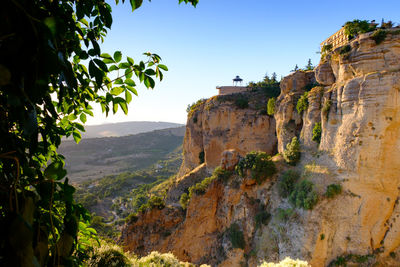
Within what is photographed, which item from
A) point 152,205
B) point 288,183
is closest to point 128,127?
point 152,205

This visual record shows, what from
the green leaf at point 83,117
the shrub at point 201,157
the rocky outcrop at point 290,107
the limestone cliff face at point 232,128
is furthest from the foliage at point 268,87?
the green leaf at point 83,117

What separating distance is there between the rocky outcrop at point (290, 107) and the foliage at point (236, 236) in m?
7.43

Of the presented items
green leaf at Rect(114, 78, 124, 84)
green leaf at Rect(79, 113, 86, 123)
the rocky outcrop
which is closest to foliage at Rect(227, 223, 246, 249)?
the rocky outcrop

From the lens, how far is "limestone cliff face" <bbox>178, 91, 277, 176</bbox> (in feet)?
82.9

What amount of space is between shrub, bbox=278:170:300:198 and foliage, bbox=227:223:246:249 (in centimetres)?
420

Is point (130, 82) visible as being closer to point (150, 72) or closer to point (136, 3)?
point (150, 72)

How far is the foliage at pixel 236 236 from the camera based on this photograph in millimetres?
15453

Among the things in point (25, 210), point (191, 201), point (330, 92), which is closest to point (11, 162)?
point (25, 210)

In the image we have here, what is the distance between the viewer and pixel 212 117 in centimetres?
2892

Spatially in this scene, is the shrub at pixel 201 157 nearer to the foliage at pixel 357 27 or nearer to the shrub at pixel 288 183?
the shrub at pixel 288 183

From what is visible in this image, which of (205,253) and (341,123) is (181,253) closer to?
(205,253)

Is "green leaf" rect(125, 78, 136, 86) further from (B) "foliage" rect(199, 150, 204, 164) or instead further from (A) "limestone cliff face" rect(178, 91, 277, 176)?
(B) "foliage" rect(199, 150, 204, 164)

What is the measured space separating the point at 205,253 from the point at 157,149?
198ft

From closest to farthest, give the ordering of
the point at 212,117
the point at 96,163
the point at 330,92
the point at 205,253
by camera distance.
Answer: the point at 330,92 → the point at 205,253 → the point at 212,117 → the point at 96,163
